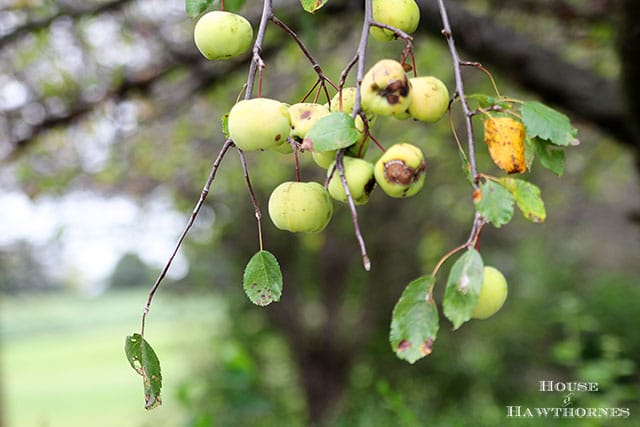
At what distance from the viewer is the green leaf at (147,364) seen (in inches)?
22.0

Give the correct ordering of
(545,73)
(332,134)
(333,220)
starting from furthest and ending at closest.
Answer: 1. (333,220)
2. (545,73)
3. (332,134)

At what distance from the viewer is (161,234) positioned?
462 centimetres

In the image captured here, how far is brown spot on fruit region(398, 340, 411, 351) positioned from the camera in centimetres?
53

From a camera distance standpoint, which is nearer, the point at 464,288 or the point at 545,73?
the point at 464,288

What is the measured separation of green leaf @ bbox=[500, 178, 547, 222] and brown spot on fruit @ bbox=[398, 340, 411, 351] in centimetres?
15

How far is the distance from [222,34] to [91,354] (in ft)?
40.1

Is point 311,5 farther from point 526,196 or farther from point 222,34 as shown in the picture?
point 526,196

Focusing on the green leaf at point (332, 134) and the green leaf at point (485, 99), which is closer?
the green leaf at point (332, 134)

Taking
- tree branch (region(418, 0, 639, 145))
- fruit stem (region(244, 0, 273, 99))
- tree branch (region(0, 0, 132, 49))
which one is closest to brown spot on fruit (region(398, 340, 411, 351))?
fruit stem (region(244, 0, 273, 99))

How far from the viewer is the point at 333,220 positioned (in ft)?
14.8

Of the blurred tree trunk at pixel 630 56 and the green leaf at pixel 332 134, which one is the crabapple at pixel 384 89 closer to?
the green leaf at pixel 332 134

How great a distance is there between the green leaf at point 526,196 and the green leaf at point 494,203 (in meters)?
0.06


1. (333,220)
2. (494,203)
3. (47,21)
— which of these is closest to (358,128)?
(494,203)

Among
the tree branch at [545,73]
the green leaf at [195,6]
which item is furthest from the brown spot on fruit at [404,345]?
the tree branch at [545,73]
